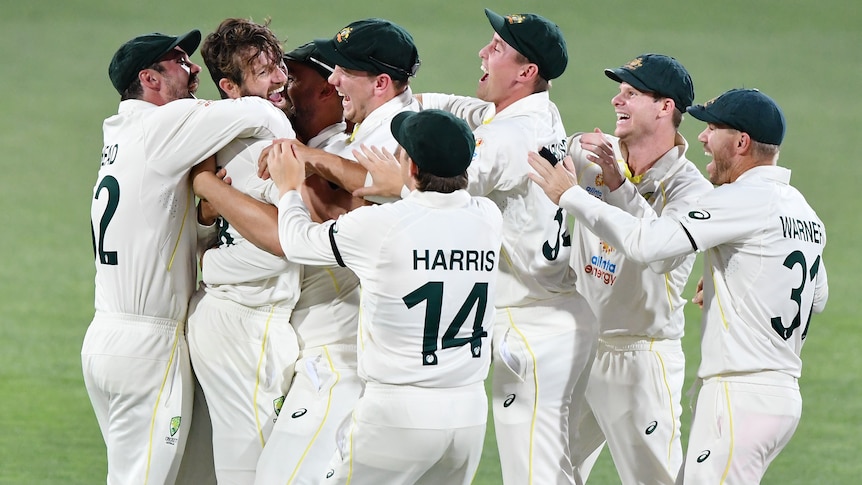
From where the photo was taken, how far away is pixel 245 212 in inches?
217

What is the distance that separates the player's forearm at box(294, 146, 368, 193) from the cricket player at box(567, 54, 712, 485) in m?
1.37

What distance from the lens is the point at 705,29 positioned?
21328 mm

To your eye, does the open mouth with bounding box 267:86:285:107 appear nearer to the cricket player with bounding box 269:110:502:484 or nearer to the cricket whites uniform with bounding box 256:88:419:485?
the cricket whites uniform with bounding box 256:88:419:485

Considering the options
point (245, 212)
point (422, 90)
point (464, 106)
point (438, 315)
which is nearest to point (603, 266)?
point (464, 106)

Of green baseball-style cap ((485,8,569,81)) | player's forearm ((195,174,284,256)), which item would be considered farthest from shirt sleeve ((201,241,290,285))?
green baseball-style cap ((485,8,569,81))

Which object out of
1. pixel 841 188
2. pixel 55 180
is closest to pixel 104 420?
pixel 55 180

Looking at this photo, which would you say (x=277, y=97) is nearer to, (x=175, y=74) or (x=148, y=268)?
(x=175, y=74)

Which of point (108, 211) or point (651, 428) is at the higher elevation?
point (108, 211)

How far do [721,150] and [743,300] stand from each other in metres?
0.77

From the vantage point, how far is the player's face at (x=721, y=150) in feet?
18.9

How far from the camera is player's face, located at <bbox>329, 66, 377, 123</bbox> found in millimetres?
5703

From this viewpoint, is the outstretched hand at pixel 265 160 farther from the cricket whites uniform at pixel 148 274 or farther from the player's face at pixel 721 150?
the player's face at pixel 721 150

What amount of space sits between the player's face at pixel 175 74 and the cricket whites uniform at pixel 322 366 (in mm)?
801

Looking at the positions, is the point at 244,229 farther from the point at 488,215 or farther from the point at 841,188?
the point at 841,188
